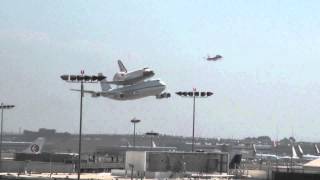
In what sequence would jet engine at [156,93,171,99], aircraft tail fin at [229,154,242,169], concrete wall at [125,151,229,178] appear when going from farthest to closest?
1. jet engine at [156,93,171,99]
2. aircraft tail fin at [229,154,242,169]
3. concrete wall at [125,151,229,178]

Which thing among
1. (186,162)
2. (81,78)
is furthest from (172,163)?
(81,78)

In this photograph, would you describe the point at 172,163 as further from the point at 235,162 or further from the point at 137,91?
the point at 137,91

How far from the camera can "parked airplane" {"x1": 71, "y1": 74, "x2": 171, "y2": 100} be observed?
160m

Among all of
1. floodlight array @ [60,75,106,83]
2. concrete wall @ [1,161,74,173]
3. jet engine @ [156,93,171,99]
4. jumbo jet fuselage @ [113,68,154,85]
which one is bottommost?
concrete wall @ [1,161,74,173]

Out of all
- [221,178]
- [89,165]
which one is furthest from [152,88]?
[221,178]

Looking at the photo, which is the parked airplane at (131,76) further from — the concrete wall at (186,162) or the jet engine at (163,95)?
the concrete wall at (186,162)

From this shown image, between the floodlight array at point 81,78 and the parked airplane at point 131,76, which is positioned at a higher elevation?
the parked airplane at point 131,76

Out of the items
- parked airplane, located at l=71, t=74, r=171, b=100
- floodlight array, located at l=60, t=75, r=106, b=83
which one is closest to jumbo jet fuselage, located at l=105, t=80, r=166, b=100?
parked airplane, located at l=71, t=74, r=171, b=100

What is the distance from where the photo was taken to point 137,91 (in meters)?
163

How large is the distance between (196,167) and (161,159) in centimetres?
857

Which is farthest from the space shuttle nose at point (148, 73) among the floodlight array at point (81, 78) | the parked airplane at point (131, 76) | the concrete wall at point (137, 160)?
the floodlight array at point (81, 78)

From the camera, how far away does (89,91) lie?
515 ft

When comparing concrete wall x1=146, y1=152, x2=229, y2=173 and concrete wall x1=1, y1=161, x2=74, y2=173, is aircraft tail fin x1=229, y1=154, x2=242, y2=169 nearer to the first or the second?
concrete wall x1=146, y1=152, x2=229, y2=173

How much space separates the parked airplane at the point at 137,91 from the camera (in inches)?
6304
